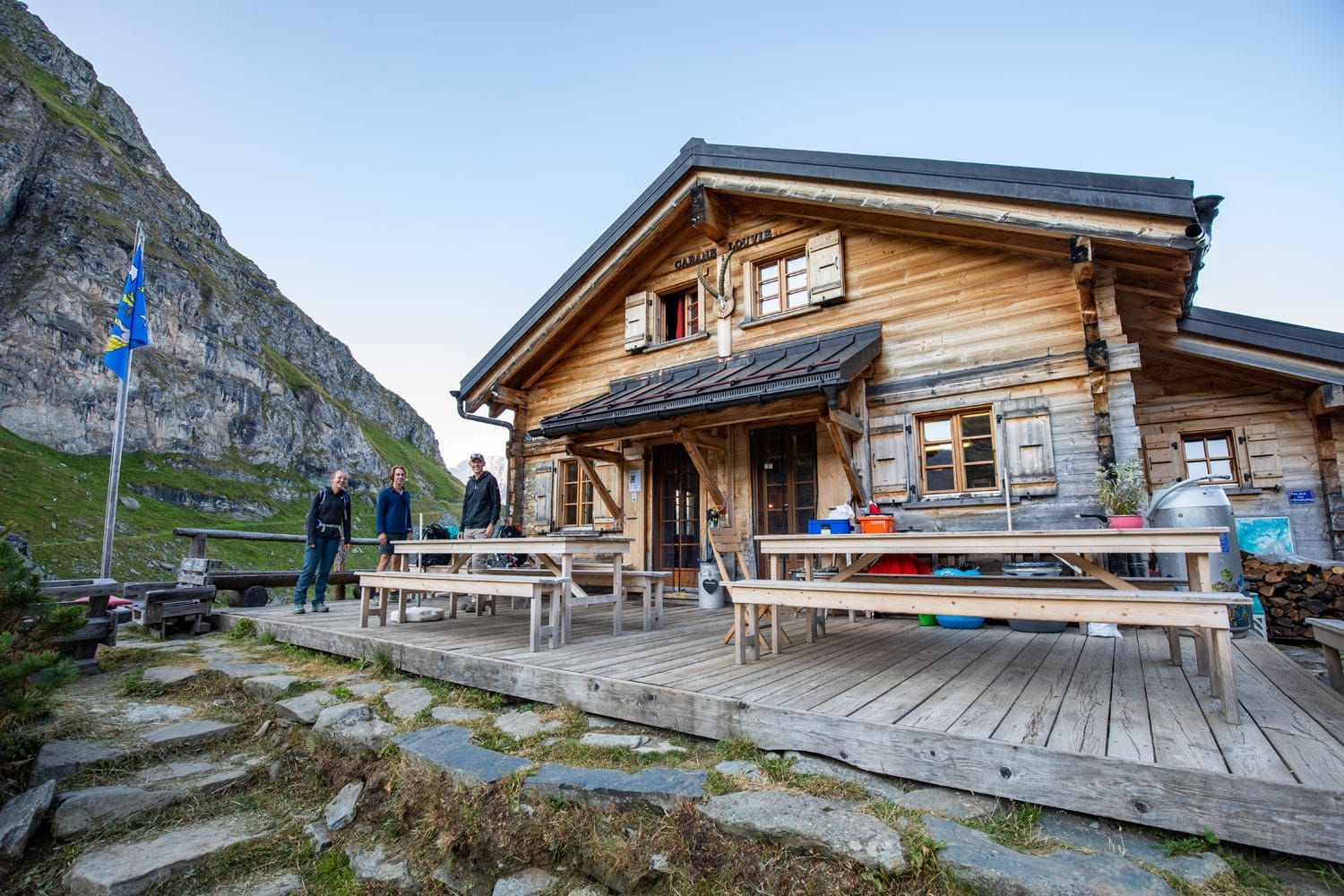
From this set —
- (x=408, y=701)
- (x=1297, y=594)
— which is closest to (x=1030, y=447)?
(x=1297, y=594)

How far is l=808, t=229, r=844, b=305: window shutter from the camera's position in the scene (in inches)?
290

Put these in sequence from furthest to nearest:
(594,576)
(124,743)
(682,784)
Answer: (594,576), (124,743), (682,784)

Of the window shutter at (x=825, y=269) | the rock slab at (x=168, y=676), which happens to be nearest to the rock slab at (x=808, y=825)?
the rock slab at (x=168, y=676)

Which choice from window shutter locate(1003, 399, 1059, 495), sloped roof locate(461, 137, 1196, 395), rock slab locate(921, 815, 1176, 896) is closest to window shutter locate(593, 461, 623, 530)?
sloped roof locate(461, 137, 1196, 395)

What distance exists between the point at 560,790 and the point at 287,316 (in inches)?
2422

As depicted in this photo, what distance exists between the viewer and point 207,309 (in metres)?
38.3

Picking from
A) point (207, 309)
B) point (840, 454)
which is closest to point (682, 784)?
point (840, 454)

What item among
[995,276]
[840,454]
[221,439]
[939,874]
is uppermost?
[221,439]

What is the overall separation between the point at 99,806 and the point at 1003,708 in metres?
4.22

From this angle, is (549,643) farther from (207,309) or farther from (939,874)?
(207,309)

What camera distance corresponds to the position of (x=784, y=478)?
752cm

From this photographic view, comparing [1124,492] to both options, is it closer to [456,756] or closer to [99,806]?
[456,756]

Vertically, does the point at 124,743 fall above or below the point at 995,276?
below

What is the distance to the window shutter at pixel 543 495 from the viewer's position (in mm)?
9617
